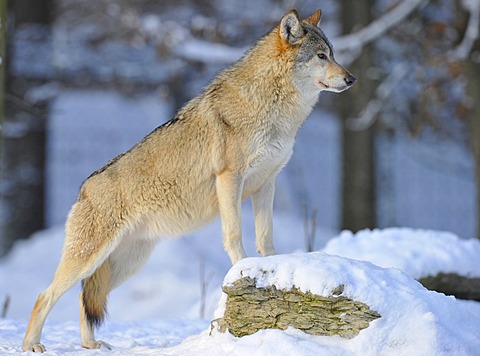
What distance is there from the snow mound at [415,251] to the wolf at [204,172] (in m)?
1.56

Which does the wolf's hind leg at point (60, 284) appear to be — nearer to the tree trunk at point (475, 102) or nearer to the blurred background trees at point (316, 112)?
the blurred background trees at point (316, 112)

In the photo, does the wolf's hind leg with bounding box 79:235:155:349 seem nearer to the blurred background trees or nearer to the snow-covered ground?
the snow-covered ground

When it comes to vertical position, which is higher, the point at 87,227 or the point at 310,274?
the point at 87,227

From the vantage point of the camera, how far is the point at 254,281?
4754mm

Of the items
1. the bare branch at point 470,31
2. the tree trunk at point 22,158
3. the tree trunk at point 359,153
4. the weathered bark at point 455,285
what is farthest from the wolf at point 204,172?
the tree trunk at point 22,158

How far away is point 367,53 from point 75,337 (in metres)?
7.80

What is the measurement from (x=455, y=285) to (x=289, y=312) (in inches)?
114

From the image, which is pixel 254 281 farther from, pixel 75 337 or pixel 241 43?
pixel 241 43

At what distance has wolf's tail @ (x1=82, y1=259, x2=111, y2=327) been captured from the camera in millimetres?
5723

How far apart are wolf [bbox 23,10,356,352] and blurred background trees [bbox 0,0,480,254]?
3.96m

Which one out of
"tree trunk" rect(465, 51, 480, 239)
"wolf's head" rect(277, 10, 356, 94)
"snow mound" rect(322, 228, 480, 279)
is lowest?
"snow mound" rect(322, 228, 480, 279)

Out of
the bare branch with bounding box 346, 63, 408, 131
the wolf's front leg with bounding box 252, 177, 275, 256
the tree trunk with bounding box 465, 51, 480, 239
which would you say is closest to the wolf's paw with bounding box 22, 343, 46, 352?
the wolf's front leg with bounding box 252, 177, 275, 256

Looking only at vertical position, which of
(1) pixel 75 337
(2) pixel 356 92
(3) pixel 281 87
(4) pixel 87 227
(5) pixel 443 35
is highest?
(5) pixel 443 35

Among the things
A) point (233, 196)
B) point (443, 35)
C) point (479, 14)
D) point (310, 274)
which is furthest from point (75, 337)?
point (443, 35)
